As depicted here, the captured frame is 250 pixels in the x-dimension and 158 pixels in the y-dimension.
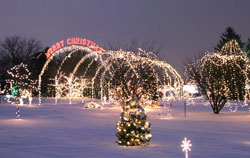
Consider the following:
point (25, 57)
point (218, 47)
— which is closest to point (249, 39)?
point (218, 47)

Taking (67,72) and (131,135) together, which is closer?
(131,135)

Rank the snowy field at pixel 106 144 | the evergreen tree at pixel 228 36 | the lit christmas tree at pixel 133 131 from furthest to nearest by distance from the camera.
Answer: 1. the evergreen tree at pixel 228 36
2. the lit christmas tree at pixel 133 131
3. the snowy field at pixel 106 144

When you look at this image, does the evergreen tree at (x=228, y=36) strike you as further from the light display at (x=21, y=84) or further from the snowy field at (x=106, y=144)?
the snowy field at (x=106, y=144)

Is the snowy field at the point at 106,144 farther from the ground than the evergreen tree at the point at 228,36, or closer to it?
closer to it

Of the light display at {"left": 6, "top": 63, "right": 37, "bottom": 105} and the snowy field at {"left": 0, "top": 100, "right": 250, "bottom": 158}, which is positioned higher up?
the light display at {"left": 6, "top": 63, "right": 37, "bottom": 105}

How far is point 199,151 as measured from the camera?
11078 mm

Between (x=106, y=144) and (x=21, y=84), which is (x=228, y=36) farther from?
(x=106, y=144)

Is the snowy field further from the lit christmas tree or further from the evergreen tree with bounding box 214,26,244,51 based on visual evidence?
the evergreen tree with bounding box 214,26,244,51

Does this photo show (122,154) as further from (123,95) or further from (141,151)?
(123,95)

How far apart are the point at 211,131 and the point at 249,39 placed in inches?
1987

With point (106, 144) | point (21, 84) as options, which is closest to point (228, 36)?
point (21, 84)

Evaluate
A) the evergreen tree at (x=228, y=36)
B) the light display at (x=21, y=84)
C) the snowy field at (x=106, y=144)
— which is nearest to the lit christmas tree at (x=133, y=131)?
the snowy field at (x=106, y=144)

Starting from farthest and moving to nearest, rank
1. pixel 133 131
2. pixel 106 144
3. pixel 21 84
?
1. pixel 21 84
2. pixel 106 144
3. pixel 133 131

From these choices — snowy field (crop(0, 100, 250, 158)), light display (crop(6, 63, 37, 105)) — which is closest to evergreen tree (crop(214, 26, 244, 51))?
light display (crop(6, 63, 37, 105))
